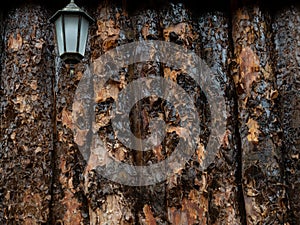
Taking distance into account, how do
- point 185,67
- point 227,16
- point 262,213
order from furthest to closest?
point 227,16
point 185,67
point 262,213

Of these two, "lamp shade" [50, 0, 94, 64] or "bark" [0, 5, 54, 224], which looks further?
"bark" [0, 5, 54, 224]

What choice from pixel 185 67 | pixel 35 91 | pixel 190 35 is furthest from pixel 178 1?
pixel 35 91

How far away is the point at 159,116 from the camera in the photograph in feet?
9.30

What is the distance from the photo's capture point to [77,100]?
288cm

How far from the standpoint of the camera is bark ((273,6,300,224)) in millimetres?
2811

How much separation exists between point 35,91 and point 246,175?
1.31 metres

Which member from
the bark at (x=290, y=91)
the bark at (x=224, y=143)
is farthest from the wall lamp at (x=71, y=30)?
the bark at (x=290, y=91)

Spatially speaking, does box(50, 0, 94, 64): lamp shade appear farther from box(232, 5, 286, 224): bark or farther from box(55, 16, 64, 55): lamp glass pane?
box(232, 5, 286, 224): bark

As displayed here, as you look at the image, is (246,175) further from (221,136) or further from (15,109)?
(15,109)

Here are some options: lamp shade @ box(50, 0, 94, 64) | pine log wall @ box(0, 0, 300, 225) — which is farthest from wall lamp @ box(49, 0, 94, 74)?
pine log wall @ box(0, 0, 300, 225)

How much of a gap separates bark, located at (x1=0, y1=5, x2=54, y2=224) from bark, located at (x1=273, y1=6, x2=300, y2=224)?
1.37m

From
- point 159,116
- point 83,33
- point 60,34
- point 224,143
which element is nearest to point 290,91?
point 224,143

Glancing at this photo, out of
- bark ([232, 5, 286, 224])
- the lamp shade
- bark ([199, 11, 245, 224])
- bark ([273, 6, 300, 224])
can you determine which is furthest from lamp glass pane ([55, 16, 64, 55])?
bark ([273, 6, 300, 224])

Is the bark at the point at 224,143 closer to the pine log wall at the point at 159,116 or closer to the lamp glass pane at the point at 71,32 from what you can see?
the pine log wall at the point at 159,116
